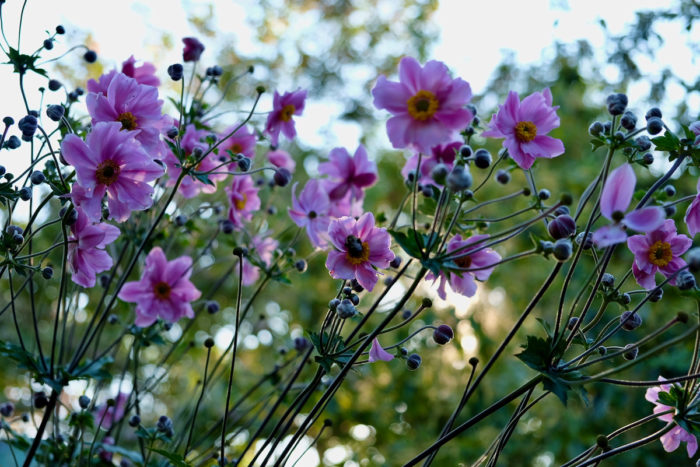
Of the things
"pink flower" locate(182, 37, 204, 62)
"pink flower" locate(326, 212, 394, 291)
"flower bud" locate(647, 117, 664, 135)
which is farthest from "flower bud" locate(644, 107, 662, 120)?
"pink flower" locate(182, 37, 204, 62)

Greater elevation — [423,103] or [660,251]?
[423,103]

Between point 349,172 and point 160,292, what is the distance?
1.91ft

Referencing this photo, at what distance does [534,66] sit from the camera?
523cm

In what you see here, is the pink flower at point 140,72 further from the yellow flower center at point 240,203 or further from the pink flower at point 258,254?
the pink flower at point 258,254

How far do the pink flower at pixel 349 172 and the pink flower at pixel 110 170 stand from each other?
0.61m

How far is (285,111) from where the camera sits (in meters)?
1.93

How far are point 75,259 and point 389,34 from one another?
629 centimetres

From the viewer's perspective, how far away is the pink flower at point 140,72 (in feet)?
5.87

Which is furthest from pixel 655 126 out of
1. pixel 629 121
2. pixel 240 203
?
pixel 240 203

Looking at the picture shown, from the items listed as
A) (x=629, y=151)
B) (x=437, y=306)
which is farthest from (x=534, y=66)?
(x=629, y=151)

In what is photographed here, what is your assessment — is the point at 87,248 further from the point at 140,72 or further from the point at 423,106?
the point at 423,106

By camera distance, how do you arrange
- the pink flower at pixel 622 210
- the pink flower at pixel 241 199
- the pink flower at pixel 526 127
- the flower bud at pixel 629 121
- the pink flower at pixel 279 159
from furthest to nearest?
the pink flower at pixel 279 159, the pink flower at pixel 241 199, the pink flower at pixel 526 127, the flower bud at pixel 629 121, the pink flower at pixel 622 210

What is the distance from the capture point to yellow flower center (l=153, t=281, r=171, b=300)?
1.76 metres

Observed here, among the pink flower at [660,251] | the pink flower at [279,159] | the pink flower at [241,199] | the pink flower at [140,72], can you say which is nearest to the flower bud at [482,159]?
the pink flower at [660,251]
